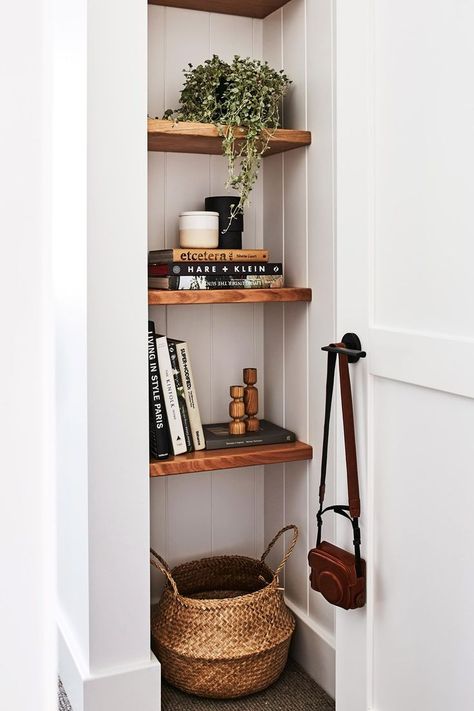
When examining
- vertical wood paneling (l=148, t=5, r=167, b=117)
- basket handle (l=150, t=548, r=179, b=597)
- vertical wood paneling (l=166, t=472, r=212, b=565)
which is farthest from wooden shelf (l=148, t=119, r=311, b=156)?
basket handle (l=150, t=548, r=179, b=597)

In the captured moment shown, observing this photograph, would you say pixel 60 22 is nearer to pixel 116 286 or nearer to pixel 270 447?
pixel 116 286

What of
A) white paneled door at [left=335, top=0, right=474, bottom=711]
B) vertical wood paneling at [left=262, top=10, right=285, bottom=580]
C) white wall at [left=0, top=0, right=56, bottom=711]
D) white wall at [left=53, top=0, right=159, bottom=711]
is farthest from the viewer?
vertical wood paneling at [left=262, top=10, right=285, bottom=580]

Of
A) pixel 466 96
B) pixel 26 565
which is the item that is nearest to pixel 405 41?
pixel 466 96

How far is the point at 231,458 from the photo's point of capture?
6.19 ft

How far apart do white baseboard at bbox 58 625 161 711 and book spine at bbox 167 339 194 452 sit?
53 cm

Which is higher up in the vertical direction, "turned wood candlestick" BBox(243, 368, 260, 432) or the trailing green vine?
the trailing green vine

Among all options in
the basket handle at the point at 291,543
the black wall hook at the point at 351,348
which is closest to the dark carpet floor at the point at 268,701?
the basket handle at the point at 291,543

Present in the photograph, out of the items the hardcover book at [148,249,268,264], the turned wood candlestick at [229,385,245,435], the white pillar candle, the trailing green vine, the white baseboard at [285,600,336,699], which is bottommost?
the white baseboard at [285,600,336,699]

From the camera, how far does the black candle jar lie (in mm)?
1987

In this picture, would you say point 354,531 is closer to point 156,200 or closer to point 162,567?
point 162,567

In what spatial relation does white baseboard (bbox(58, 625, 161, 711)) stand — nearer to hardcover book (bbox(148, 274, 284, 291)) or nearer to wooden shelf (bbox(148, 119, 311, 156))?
hardcover book (bbox(148, 274, 284, 291))

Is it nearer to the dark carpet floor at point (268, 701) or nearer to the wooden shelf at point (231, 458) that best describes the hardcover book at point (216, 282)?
the wooden shelf at point (231, 458)

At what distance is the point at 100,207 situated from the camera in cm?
163

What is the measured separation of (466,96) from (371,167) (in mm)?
266
